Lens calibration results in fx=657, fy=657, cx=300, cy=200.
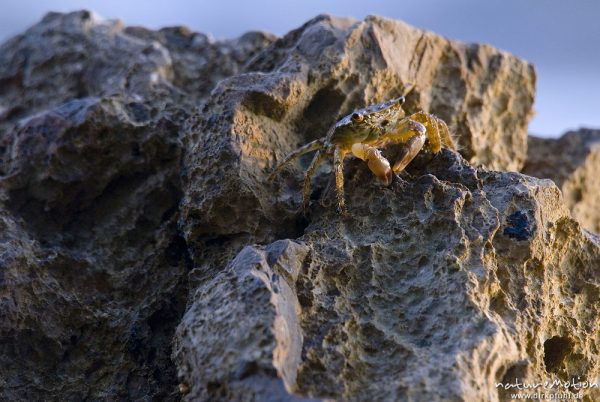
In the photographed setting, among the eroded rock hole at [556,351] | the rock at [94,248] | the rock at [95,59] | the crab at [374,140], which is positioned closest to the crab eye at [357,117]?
the crab at [374,140]

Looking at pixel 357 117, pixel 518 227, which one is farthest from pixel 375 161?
pixel 518 227

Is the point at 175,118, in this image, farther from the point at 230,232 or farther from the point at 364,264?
the point at 364,264

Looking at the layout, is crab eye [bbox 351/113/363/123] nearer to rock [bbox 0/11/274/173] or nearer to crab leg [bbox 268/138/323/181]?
crab leg [bbox 268/138/323/181]

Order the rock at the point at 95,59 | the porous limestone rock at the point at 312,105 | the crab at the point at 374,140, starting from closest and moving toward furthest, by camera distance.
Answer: the crab at the point at 374,140, the porous limestone rock at the point at 312,105, the rock at the point at 95,59

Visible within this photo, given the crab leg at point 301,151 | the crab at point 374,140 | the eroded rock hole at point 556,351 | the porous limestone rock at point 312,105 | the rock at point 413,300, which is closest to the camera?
the rock at point 413,300

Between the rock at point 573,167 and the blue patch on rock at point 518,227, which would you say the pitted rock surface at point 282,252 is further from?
the rock at point 573,167

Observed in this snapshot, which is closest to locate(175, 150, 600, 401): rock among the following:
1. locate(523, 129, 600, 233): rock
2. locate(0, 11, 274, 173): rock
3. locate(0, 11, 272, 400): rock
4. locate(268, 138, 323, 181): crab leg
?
locate(268, 138, 323, 181): crab leg

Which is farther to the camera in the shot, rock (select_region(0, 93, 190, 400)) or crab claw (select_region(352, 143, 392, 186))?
rock (select_region(0, 93, 190, 400))

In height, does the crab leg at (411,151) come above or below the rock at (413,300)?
above
